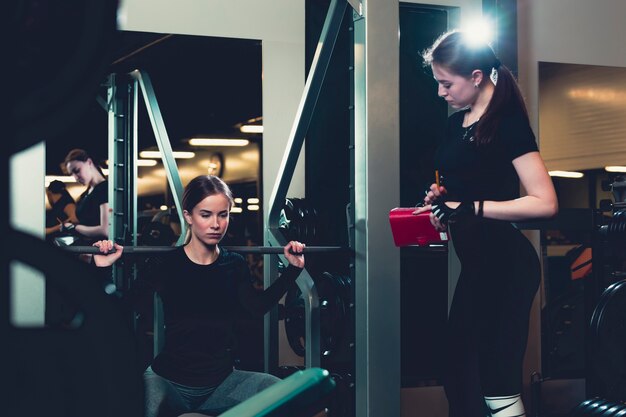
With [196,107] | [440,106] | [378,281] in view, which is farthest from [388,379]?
[196,107]

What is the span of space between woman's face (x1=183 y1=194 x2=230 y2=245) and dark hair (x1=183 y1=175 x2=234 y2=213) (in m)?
0.01

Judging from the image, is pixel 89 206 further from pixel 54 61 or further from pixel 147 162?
pixel 147 162

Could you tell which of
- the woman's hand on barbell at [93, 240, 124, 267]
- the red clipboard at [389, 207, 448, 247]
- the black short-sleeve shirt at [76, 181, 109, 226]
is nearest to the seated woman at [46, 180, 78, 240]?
the black short-sleeve shirt at [76, 181, 109, 226]

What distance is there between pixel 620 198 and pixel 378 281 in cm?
121

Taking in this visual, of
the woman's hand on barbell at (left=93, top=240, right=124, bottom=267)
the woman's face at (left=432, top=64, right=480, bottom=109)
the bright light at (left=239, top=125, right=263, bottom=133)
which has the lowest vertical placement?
the woman's hand on barbell at (left=93, top=240, right=124, bottom=267)

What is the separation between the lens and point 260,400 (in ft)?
1.73

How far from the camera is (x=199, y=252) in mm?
2543

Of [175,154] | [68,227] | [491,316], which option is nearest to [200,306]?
[491,316]

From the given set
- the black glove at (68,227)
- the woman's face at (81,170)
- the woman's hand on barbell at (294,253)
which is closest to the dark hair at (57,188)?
the woman's face at (81,170)

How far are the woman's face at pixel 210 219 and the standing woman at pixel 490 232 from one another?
803 millimetres

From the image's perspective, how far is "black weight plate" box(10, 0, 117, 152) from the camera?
393 mm

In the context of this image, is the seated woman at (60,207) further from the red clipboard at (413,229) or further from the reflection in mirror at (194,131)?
the red clipboard at (413,229)

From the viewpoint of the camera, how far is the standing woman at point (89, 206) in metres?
4.97

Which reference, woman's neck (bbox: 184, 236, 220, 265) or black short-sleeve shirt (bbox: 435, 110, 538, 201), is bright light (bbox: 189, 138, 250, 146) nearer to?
woman's neck (bbox: 184, 236, 220, 265)
